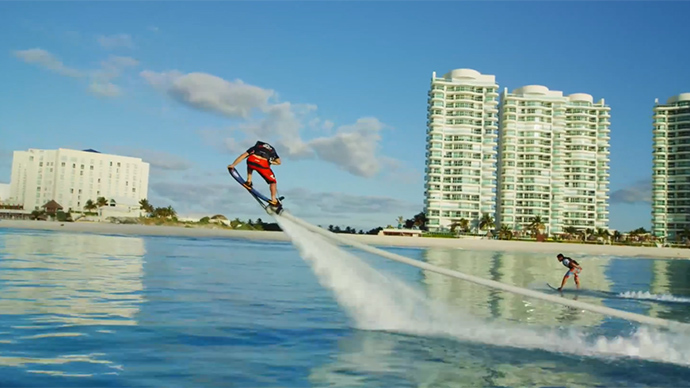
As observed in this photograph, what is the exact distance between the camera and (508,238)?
6038 inches

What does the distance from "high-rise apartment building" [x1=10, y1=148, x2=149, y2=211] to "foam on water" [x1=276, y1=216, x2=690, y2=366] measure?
589 ft

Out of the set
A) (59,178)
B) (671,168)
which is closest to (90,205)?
(59,178)

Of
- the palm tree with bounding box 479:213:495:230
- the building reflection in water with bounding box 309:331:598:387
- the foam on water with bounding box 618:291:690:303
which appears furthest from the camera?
the palm tree with bounding box 479:213:495:230

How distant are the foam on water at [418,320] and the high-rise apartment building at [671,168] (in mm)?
176496

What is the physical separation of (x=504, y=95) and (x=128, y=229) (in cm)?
11041

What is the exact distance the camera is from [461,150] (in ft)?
539

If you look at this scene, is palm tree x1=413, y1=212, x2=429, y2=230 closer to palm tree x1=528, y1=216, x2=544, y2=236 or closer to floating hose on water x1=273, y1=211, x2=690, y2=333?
palm tree x1=528, y1=216, x2=544, y2=236

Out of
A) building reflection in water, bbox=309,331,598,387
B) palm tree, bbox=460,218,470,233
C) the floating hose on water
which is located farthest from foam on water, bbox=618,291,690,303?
palm tree, bbox=460,218,470,233

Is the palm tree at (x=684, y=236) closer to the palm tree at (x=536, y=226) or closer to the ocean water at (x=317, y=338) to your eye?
the palm tree at (x=536, y=226)

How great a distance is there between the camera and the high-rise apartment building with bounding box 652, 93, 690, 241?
17600 cm

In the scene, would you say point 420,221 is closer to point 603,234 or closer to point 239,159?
point 603,234

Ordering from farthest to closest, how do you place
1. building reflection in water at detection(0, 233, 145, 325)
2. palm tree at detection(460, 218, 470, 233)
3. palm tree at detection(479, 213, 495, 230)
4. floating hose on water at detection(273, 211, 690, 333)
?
1. palm tree at detection(479, 213, 495, 230)
2. palm tree at detection(460, 218, 470, 233)
3. building reflection in water at detection(0, 233, 145, 325)
4. floating hose on water at detection(273, 211, 690, 333)

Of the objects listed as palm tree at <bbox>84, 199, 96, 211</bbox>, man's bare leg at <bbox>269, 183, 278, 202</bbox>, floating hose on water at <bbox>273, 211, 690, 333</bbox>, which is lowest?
floating hose on water at <bbox>273, 211, 690, 333</bbox>

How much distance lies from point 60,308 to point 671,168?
19367 centimetres
